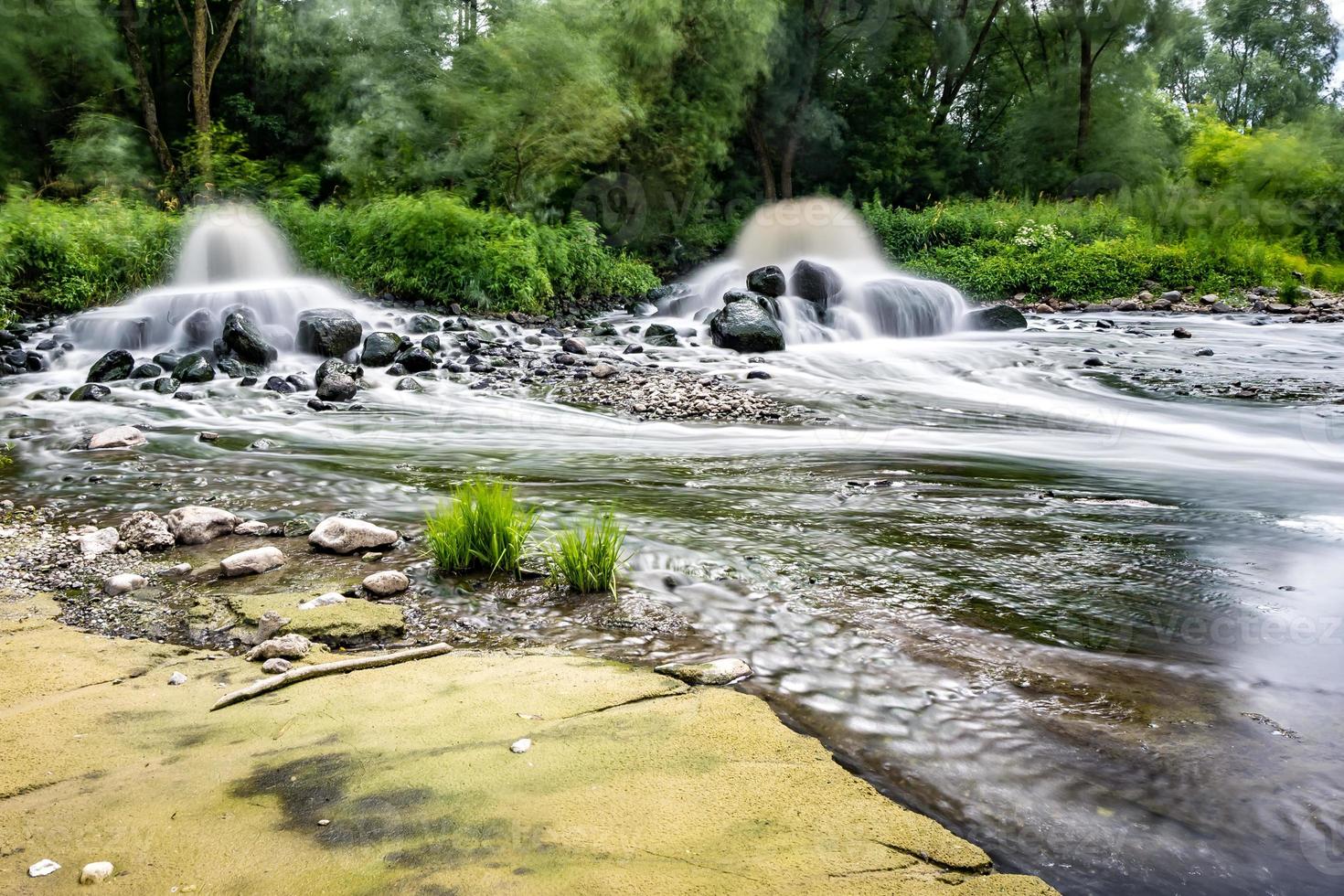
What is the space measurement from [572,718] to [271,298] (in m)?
13.5

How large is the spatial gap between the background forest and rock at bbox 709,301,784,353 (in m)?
4.37

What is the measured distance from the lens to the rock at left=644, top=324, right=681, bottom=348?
1525cm

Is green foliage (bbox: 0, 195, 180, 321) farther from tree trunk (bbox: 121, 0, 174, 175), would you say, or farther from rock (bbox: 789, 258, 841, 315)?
rock (bbox: 789, 258, 841, 315)

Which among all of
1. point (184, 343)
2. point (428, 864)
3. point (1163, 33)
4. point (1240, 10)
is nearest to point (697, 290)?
point (184, 343)

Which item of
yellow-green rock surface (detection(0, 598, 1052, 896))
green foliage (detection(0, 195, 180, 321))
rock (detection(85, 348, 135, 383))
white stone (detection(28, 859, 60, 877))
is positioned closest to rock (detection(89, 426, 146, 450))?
rock (detection(85, 348, 135, 383))

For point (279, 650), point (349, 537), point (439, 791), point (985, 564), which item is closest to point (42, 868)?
point (439, 791)

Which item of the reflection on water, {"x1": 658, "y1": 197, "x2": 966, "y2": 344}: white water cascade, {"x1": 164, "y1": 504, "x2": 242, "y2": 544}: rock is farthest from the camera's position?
{"x1": 658, "y1": 197, "x2": 966, "y2": 344}: white water cascade

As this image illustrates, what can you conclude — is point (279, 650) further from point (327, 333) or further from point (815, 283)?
point (815, 283)

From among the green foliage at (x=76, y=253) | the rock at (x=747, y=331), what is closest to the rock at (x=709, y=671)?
the rock at (x=747, y=331)

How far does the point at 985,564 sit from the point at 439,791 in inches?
128

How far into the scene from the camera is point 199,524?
523 centimetres

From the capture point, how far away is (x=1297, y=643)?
3.74m

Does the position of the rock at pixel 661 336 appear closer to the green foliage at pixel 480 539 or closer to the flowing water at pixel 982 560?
the flowing water at pixel 982 560

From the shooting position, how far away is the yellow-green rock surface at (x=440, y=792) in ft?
7.02
